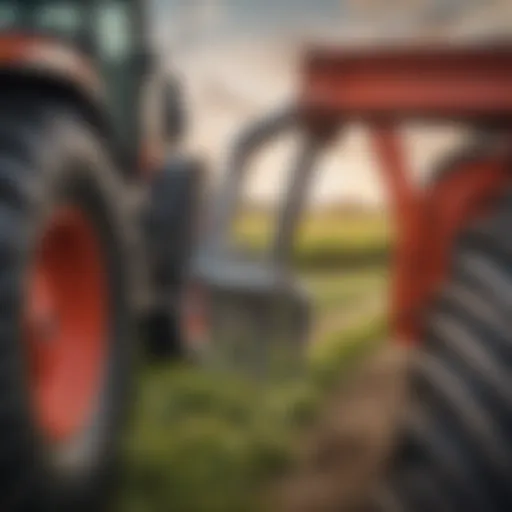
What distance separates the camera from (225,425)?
236 cm

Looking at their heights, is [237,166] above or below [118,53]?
below

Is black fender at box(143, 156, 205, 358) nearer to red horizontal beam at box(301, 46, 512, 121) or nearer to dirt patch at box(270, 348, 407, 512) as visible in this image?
dirt patch at box(270, 348, 407, 512)

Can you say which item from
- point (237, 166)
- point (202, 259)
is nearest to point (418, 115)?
point (237, 166)

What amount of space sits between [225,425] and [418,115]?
3.13ft

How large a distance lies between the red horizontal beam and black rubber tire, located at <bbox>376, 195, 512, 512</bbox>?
0.47m

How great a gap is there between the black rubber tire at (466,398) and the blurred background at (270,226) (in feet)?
3.17

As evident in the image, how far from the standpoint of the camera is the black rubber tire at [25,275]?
156 cm

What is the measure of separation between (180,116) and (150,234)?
60 cm

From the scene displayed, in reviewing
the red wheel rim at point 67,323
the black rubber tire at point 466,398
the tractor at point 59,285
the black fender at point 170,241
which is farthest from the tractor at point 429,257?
the red wheel rim at point 67,323

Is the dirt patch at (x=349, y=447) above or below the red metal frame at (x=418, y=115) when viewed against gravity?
below

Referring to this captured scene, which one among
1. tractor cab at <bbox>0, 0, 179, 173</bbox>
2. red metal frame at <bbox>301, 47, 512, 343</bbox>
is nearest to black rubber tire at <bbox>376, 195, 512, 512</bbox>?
red metal frame at <bbox>301, 47, 512, 343</bbox>

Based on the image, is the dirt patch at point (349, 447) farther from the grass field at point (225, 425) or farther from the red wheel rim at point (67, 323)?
the red wheel rim at point (67, 323)

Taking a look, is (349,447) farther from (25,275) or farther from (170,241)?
(25,275)

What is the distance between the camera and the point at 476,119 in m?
1.48
